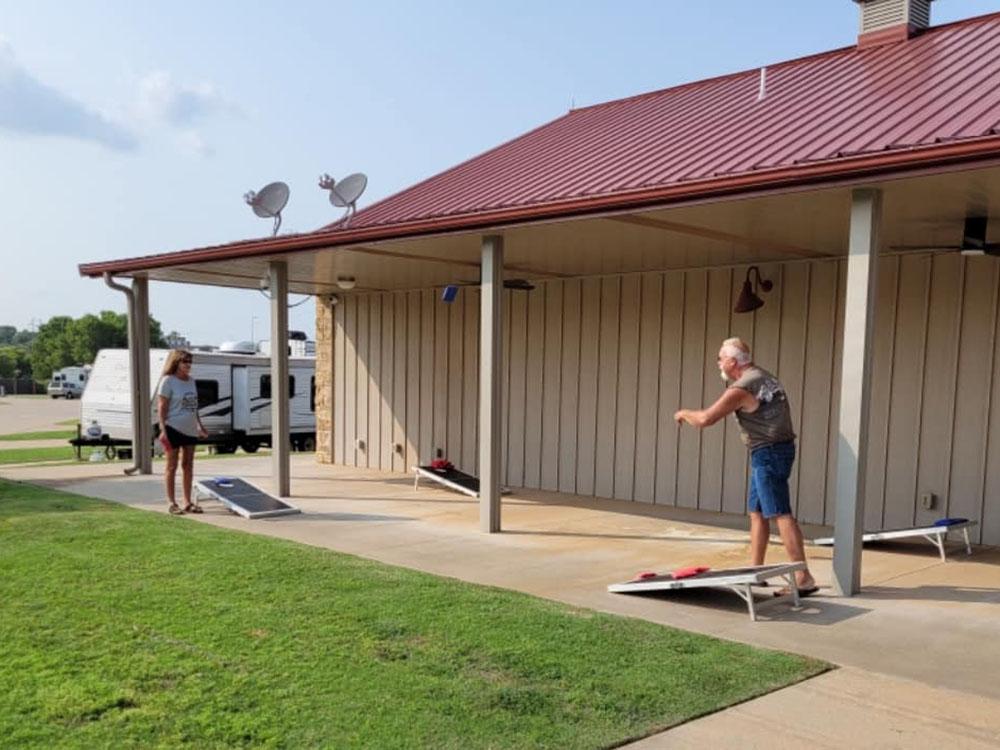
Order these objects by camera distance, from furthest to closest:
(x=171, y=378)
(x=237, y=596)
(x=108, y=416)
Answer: (x=108, y=416) < (x=171, y=378) < (x=237, y=596)

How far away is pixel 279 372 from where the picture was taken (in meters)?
9.91

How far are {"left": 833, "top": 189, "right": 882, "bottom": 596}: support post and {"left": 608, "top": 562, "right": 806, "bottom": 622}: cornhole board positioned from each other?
36 cm

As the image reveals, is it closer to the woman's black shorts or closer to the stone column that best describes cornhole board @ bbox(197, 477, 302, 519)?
the woman's black shorts

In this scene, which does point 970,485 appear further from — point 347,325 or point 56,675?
point 347,325

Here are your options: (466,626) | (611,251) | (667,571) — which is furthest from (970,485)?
(466,626)

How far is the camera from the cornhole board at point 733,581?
206 inches

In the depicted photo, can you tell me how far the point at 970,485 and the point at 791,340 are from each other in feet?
6.76

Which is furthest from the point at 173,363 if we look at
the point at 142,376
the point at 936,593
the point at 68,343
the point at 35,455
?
the point at 68,343

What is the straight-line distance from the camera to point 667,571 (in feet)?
21.6

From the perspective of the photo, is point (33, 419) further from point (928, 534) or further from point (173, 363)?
point (928, 534)

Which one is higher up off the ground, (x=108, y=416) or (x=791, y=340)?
(x=791, y=340)

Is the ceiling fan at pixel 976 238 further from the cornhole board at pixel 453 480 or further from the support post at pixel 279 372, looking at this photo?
the support post at pixel 279 372

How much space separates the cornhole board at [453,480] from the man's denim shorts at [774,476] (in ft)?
14.4

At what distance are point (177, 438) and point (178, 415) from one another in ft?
0.70
